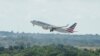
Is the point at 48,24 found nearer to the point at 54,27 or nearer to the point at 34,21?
the point at 54,27

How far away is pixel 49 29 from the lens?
120812 mm

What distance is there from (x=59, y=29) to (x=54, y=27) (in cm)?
470

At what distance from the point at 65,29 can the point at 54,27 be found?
5.85 metres

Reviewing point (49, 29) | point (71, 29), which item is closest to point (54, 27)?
point (49, 29)

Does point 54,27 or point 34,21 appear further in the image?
point 34,21

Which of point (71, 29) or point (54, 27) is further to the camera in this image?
point (71, 29)

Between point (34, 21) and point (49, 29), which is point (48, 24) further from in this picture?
point (34, 21)

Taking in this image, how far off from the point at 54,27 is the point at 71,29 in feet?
30.5

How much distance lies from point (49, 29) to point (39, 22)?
16.2ft

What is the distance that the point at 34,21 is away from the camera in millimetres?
128500

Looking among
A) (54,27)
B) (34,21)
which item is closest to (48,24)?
(54,27)

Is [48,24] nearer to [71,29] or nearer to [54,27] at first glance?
[54,27]

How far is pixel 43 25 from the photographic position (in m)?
123

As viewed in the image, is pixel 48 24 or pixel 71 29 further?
A: pixel 71 29
